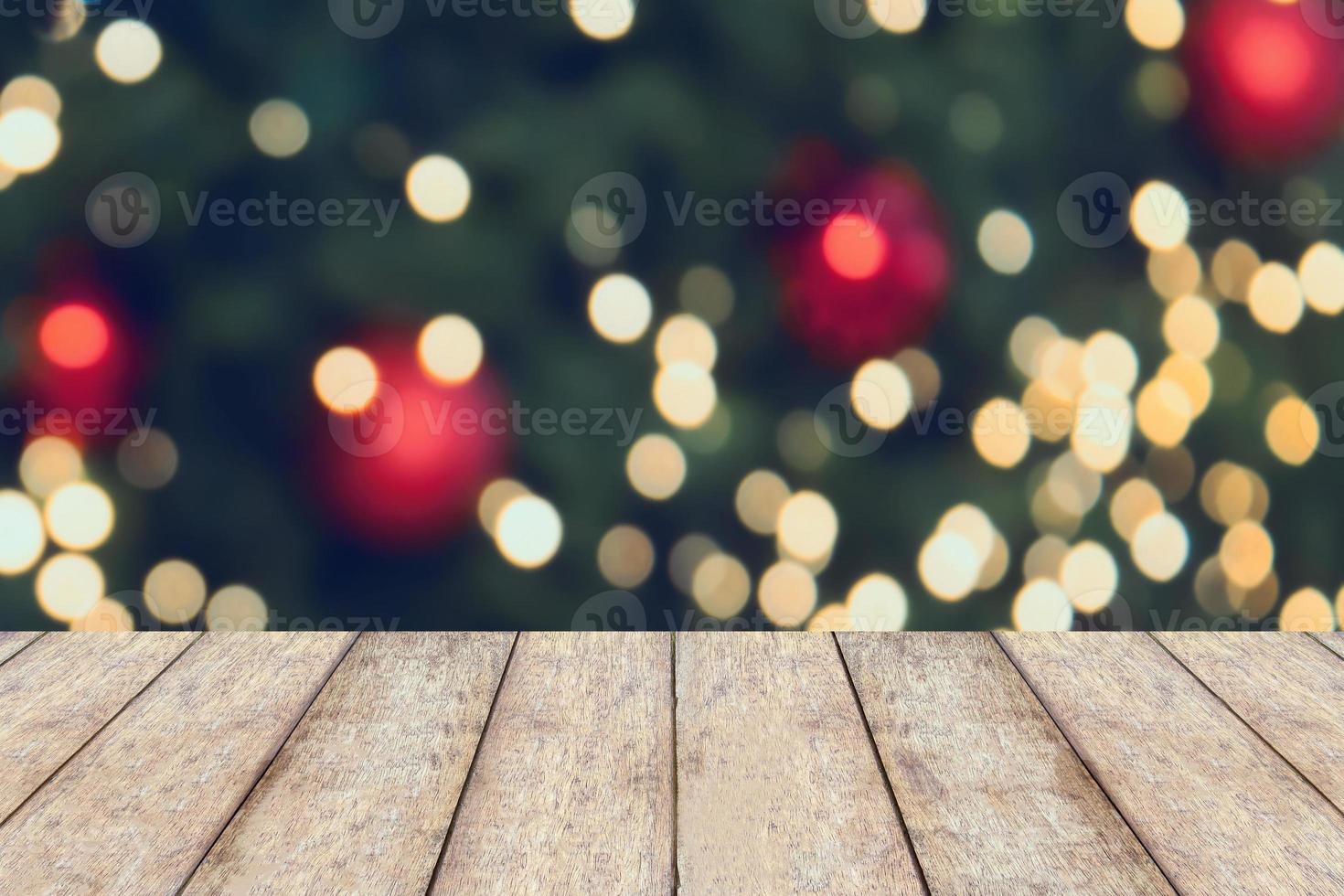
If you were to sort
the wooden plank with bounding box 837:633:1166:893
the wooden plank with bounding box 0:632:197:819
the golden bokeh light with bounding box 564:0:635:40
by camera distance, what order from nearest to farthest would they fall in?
1. the wooden plank with bounding box 837:633:1166:893
2. the wooden plank with bounding box 0:632:197:819
3. the golden bokeh light with bounding box 564:0:635:40

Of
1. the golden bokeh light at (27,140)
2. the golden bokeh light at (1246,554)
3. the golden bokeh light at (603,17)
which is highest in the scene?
the golden bokeh light at (603,17)

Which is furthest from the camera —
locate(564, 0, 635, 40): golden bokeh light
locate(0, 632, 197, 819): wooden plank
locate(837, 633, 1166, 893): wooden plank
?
locate(564, 0, 635, 40): golden bokeh light

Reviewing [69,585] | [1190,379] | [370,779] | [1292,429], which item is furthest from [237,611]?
[1292,429]

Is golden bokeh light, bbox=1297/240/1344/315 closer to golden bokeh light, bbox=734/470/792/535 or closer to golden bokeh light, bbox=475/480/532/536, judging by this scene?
golden bokeh light, bbox=734/470/792/535

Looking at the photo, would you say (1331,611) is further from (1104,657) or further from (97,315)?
(97,315)

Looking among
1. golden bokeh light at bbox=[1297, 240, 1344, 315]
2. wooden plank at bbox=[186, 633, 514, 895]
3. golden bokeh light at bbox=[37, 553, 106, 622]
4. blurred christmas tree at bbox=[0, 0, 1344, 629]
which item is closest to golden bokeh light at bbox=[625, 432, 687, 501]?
blurred christmas tree at bbox=[0, 0, 1344, 629]

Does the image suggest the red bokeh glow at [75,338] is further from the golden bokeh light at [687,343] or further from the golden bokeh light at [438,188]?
the golden bokeh light at [687,343]

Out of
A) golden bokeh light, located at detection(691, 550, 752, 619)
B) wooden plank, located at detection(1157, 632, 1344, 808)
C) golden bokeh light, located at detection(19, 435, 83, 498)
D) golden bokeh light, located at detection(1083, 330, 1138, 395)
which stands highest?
golden bokeh light, located at detection(1083, 330, 1138, 395)

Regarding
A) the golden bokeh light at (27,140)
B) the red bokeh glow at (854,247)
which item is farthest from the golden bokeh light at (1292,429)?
the golden bokeh light at (27,140)
